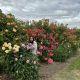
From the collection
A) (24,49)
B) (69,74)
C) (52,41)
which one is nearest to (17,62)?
(24,49)

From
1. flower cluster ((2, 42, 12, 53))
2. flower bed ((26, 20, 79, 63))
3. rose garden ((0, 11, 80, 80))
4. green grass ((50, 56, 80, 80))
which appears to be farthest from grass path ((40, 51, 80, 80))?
flower cluster ((2, 42, 12, 53))

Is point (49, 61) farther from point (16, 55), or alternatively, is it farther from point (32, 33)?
point (16, 55)

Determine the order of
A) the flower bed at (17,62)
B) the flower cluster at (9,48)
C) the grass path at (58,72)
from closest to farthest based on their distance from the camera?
the flower bed at (17,62)
the flower cluster at (9,48)
the grass path at (58,72)

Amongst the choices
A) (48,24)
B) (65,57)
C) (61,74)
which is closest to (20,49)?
(61,74)

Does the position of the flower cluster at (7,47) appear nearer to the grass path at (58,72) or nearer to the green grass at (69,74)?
the grass path at (58,72)

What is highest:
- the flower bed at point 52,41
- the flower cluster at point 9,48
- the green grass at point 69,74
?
the flower cluster at point 9,48

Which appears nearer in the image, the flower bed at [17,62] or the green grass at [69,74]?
the flower bed at [17,62]

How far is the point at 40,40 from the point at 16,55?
4.37m

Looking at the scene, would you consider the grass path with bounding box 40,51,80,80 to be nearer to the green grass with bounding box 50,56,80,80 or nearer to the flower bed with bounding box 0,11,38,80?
the green grass with bounding box 50,56,80,80

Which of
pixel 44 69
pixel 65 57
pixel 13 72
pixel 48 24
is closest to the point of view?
pixel 13 72

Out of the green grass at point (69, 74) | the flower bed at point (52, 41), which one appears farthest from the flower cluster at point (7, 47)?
the flower bed at point (52, 41)

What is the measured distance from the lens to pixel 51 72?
11.4 metres

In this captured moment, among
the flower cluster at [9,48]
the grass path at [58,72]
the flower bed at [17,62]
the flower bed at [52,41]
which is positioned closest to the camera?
the flower bed at [17,62]

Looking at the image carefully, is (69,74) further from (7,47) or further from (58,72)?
(7,47)
